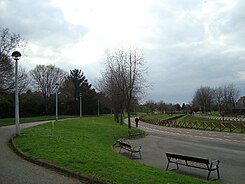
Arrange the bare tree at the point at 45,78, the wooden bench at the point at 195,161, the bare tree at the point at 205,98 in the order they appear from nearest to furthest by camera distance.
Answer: the wooden bench at the point at 195,161 < the bare tree at the point at 45,78 < the bare tree at the point at 205,98

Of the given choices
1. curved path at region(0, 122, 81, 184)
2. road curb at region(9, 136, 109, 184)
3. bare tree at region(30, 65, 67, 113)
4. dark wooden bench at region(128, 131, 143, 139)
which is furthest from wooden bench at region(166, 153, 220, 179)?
bare tree at region(30, 65, 67, 113)

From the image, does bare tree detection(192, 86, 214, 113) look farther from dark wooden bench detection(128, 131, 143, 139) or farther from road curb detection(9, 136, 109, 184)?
road curb detection(9, 136, 109, 184)

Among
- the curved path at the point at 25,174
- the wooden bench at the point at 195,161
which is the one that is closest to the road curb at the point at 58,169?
the curved path at the point at 25,174

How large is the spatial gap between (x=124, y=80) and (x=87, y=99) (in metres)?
46.3

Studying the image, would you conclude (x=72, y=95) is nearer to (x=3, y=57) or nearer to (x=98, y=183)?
(x=3, y=57)

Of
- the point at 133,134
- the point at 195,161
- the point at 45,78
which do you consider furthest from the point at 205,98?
the point at 195,161

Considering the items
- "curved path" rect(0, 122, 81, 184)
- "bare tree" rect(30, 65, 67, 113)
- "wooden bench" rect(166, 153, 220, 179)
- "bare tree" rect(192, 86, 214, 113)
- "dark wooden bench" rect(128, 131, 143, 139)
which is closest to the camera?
"curved path" rect(0, 122, 81, 184)

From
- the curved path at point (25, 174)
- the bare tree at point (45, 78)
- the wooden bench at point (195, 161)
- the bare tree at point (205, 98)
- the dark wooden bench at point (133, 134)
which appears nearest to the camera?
the curved path at point (25, 174)

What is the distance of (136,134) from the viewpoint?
31.9 meters

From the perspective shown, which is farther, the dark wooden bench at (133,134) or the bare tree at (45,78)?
the bare tree at (45,78)

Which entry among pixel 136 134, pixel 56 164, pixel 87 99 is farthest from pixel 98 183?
pixel 87 99

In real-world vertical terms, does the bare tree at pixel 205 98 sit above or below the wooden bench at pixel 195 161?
above

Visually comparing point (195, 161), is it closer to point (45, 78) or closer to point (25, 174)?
point (25, 174)

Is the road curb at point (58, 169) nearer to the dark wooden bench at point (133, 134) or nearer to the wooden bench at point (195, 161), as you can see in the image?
the wooden bench at point (195, 161)
